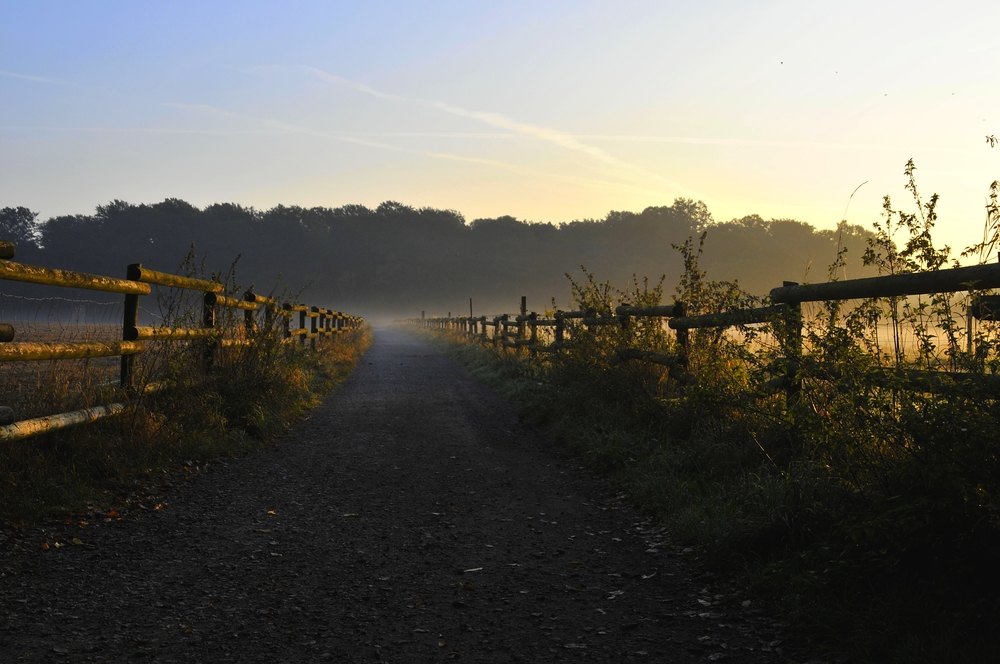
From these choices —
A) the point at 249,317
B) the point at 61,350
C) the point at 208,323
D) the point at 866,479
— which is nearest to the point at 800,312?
the point at 866,479

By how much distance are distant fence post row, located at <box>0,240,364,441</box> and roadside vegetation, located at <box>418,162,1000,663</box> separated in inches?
160

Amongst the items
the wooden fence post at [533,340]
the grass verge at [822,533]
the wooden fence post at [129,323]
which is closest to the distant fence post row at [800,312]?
the grass verge at [822,533]

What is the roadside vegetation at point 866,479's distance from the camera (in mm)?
2713

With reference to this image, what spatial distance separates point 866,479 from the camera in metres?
3.49

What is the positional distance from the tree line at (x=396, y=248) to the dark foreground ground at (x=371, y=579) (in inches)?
4377

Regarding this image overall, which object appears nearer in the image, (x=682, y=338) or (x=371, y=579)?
(x=371, y=579)

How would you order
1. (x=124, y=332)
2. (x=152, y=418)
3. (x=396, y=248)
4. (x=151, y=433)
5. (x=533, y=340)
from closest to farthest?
(x=151, y=433)
(x=152, y=418)
(x=124, y=332)
(x=533, y=340)
(x=396, y=248)

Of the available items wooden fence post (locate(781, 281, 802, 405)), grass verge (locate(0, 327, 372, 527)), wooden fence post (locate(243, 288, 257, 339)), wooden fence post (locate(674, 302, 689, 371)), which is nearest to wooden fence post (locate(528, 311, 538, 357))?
wooden fence post (locate(243, 288, 257, 339))

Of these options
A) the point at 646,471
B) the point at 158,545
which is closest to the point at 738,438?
the point at 646,471

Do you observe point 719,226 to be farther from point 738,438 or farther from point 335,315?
point 738,438

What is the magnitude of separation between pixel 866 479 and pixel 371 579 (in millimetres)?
2518

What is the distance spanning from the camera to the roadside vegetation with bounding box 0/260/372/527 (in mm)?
4457

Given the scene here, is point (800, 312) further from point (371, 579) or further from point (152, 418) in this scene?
point (152, 418)

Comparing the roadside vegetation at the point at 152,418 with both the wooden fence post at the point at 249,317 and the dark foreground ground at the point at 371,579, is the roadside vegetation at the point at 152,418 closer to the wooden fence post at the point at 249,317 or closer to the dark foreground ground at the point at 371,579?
the wooden fence post at the point at 249,317
